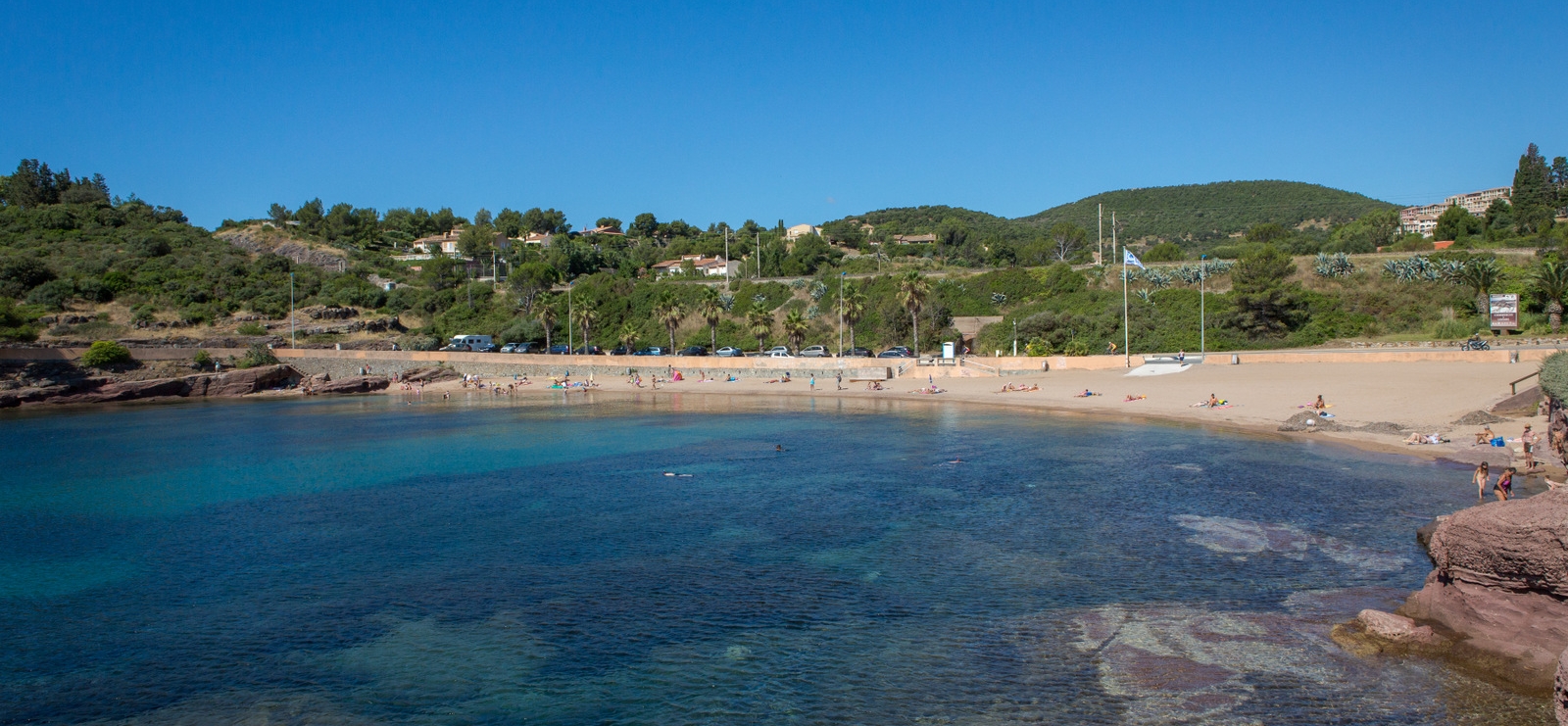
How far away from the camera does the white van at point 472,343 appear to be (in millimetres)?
75750

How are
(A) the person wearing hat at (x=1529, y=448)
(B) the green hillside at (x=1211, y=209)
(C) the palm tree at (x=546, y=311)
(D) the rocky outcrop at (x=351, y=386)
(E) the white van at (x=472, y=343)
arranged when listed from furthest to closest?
(B) the green hillside at (x=1211, y=209)
(E) the white van at (x=472, y=343)
(C) the palm tree at (x=546, y=311)
(D) the rocky outcrop at (x=351, y=386)
(A) the person wearing hat at (x=1529, y=448)

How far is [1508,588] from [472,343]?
7421cm

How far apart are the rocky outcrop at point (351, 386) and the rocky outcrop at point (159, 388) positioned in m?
3.28

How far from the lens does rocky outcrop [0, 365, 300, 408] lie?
185 ft

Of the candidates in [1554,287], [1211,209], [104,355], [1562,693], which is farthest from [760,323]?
[1211,209]

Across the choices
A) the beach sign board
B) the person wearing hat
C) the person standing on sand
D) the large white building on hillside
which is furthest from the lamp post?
the large white building on hillside

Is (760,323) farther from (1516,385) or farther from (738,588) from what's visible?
(738,588)

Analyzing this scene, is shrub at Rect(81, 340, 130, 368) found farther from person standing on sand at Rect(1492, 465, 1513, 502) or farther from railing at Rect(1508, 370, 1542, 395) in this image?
railing at Rect(1508, 370, 1542, 395)

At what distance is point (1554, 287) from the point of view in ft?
155

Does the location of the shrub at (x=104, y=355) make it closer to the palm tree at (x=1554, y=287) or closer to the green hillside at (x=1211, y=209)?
the palm tree at (x=1554, y=287)

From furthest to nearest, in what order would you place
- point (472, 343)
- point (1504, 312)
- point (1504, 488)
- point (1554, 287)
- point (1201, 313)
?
point (472, 343) < point (1201, 313) < point (1554, 287) < point (1504, 312) < point (1504, 488)

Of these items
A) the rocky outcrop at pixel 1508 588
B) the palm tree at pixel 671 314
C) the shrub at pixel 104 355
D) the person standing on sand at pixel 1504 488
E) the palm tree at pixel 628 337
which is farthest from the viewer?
the palm tree at pixel 628 337

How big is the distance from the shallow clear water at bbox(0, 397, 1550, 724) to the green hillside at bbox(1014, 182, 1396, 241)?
122978 mm

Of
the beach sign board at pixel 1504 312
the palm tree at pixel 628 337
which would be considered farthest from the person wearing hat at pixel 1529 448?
the palm tree at pixel 628 337
